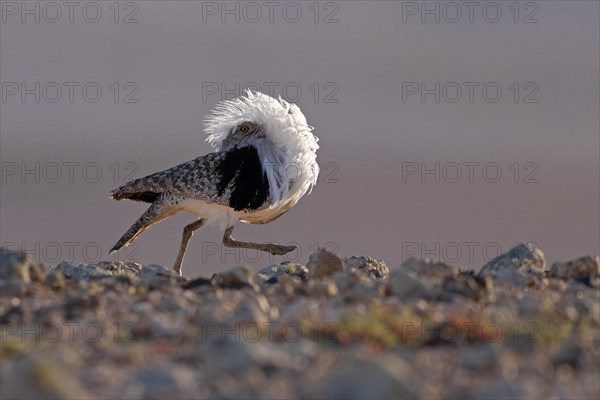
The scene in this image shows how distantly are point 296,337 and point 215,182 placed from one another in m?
10.8

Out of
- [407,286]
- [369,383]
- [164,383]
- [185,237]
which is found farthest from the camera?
[185,237]

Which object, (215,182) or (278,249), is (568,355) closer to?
(215,182)

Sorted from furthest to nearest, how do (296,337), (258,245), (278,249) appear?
(258,245) < (278,249) < (296,337)

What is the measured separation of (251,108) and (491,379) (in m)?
13.1

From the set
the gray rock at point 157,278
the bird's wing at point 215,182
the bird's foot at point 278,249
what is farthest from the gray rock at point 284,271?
the bird's foot at point 278,249

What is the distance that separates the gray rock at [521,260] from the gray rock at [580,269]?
426 mm

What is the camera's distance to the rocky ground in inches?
267

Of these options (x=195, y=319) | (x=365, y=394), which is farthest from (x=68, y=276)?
(x=365, y=394)

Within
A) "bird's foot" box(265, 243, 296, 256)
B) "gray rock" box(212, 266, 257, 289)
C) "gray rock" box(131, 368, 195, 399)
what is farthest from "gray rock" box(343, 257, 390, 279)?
"gray rock" box(131, 368, 195, 399)

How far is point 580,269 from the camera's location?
1372 cm

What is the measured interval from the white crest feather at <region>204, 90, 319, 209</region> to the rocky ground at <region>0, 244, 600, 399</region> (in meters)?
7.21

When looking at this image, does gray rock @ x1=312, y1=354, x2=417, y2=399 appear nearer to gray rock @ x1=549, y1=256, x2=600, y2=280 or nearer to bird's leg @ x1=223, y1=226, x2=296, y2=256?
gray rock @ x1=549, y1=256, x2=600, y2=280

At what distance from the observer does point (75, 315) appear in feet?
31.7

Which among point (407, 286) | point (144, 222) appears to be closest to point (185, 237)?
point (144, 222)
